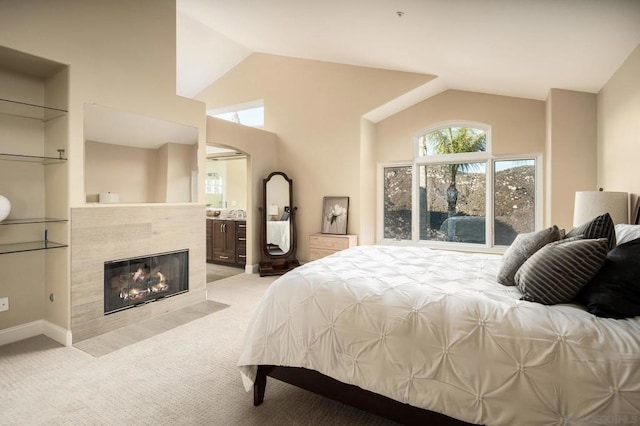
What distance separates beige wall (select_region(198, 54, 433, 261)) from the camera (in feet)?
17.5

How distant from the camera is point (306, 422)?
6.20 ft

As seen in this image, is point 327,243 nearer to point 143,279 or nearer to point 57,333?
point 143,279

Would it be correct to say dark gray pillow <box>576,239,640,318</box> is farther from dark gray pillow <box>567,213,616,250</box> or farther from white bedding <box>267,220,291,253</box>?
white bedding <box>267,220,291,253</box>

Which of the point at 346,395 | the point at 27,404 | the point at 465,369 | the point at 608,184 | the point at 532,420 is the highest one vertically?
the point at 608,184

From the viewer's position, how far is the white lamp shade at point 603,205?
2.73m

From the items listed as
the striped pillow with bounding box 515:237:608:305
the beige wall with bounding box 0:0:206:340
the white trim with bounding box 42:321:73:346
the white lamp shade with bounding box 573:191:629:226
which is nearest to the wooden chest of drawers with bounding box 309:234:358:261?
the beige wall with bounding box 0:0:206:340

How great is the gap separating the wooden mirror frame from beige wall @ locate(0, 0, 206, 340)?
7.49 feet

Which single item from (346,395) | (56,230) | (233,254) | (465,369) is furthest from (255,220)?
(465,369)

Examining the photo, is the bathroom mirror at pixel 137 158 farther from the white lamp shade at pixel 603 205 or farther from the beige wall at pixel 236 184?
the white lamp shade at pixel 603 205

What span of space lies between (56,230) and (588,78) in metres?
5.37

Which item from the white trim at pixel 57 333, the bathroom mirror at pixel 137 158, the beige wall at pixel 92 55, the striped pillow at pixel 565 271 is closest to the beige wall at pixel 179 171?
the bathroom mirror at pixel 137 158

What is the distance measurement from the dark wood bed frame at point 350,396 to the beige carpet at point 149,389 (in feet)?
0.62

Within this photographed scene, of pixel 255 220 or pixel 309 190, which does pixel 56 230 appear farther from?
pixel 309 190

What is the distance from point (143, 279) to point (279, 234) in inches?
99.9
